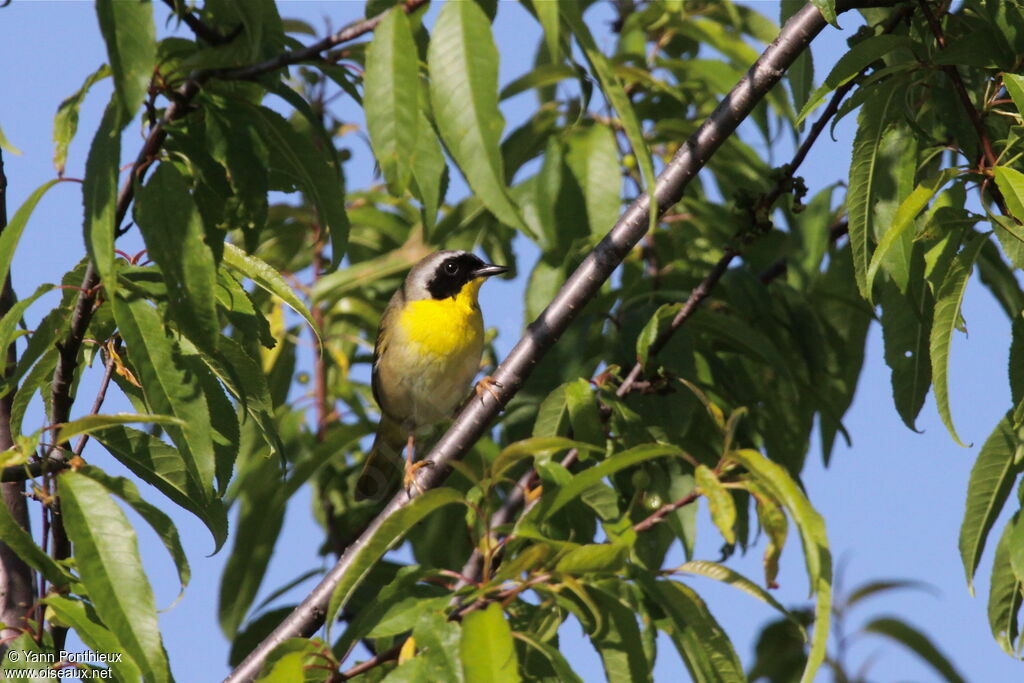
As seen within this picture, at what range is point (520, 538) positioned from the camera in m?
2.74

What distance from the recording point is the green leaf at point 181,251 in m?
2.47

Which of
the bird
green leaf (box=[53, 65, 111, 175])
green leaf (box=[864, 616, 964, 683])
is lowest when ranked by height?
green leaf (box=[864, 616, 964, 683])

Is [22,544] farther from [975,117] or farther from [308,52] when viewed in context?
[975,117]

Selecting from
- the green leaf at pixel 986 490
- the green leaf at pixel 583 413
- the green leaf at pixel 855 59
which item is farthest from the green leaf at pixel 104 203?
the green leaf at pixel 986 490

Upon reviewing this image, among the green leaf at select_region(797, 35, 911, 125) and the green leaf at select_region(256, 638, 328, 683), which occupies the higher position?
the green leaf at select_region(797, 35, 911, 125)

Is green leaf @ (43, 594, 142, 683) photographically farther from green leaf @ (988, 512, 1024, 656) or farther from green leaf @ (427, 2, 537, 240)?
green leaf @ (988, 512, 1024, 656)

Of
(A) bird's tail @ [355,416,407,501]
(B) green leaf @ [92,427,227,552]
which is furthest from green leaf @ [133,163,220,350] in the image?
(A) bird's tail @ [355,416,407,501]

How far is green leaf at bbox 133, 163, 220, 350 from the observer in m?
2.47

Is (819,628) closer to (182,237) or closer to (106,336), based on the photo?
(182,237)

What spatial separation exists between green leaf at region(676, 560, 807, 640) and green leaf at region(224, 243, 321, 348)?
3.78 ft

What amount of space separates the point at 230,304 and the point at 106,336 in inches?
12.8

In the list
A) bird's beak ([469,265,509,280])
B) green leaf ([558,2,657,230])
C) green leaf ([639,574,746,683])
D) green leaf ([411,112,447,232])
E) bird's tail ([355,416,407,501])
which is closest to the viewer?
green leaf ([558,2,657,230])

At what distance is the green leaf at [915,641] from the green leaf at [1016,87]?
1.26 m

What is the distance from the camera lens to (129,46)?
2217mm
